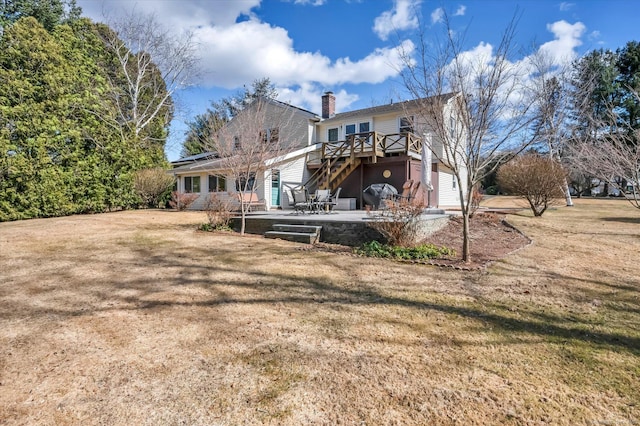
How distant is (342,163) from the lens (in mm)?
16453

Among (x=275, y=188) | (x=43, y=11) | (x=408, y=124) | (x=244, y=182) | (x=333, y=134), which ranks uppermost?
(x=43, y=11)

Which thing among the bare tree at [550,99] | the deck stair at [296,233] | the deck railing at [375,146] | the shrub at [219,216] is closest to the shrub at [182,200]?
the deck railing at [375,146]

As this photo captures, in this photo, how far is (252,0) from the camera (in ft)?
47.5

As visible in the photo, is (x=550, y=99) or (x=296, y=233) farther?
(x=550, y=99)

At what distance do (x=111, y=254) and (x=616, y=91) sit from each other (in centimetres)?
4436

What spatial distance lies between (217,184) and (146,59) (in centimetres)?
1412

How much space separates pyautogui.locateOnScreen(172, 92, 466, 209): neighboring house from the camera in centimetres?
1598

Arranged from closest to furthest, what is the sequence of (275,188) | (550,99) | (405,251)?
(405,251) → (550,99) → (275,188)

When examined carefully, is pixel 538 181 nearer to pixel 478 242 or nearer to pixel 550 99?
pixel 550 99

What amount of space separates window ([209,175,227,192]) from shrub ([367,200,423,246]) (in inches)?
504

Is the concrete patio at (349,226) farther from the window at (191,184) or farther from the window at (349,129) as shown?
the window at (191,184)

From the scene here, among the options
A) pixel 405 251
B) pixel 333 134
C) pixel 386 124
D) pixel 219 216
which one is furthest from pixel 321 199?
pixel 333 134

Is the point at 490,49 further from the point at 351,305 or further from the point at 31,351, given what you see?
the point at 31,351

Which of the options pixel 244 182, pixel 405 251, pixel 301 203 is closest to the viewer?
pixel 405 251
